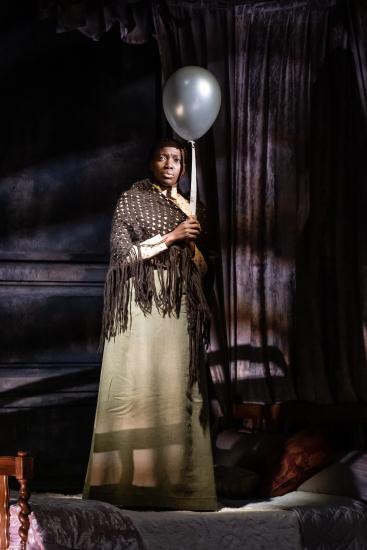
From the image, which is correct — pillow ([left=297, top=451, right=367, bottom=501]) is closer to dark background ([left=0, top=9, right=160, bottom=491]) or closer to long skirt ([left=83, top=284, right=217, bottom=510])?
long skirt ([left=83, top=284, right=217, bottom=510])

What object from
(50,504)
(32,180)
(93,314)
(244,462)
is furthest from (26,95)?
(50,504)

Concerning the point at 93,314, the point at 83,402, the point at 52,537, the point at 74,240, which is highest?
the point at 74,240

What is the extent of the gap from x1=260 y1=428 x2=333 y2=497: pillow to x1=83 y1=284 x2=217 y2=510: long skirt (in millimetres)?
398

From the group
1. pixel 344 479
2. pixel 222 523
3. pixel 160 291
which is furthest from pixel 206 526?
pixel 160 291

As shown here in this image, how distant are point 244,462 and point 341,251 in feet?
3.60

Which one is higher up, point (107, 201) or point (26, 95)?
point (26, 95)

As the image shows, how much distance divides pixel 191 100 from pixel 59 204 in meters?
1.34

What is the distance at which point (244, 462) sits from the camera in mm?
4359

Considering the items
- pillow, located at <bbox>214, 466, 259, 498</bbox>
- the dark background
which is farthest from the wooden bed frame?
the dark background

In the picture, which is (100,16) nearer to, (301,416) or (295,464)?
(301,416)

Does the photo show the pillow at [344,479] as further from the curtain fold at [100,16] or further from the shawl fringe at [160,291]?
the curtain fold at [100,16]

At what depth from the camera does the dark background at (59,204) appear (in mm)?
4715

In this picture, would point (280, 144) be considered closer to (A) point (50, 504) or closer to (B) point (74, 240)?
(B) point (74, 240)

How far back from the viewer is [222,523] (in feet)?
11.3
